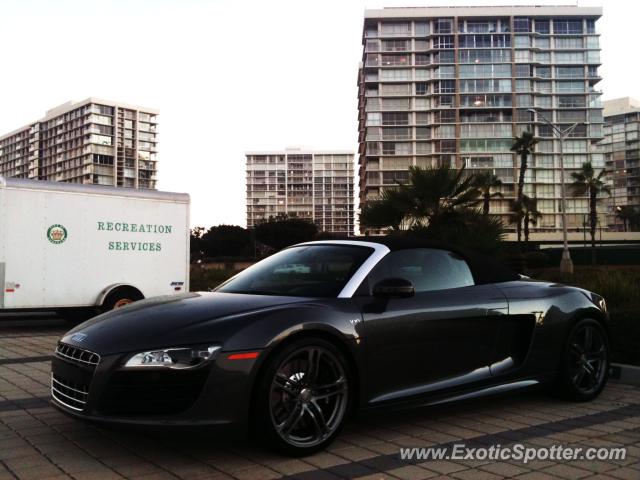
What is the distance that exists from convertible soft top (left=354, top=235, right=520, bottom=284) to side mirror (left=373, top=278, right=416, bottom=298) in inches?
19.3

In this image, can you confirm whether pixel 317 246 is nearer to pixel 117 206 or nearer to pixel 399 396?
pixel 399 396

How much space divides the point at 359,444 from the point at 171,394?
4.38ft

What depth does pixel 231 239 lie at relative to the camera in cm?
11244

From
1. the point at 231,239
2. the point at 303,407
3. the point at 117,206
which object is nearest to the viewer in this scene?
the point at 303,407

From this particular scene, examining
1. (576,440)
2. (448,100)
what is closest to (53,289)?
(576,440)

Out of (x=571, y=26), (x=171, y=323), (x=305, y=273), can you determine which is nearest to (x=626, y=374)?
(x=305, y=273)

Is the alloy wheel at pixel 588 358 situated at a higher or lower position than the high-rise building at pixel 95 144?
lower

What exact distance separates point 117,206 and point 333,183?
178913 millimetres

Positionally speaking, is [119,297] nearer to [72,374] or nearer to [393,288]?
[72,374]

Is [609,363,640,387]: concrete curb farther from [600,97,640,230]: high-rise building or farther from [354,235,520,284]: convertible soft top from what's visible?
[600,97,640,230]: high-rise building

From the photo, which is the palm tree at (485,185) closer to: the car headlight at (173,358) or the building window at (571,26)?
the car headlight at (173,358)

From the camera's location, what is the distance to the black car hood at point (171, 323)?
11.0 feet

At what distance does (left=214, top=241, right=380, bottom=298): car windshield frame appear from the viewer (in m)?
4.06

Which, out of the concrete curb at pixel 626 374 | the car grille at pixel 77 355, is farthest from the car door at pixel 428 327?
the concrete curb at pixel 626 374
